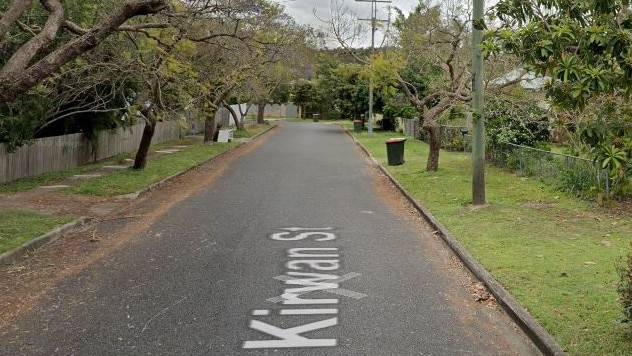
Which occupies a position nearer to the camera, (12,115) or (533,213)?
(533,213)

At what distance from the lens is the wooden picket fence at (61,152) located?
54.1 feet

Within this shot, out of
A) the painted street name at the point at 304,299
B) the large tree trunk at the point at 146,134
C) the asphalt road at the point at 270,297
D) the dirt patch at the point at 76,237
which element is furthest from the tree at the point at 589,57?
the large tree trunk at the point at 146,134

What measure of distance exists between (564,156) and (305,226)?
7143 millimetres

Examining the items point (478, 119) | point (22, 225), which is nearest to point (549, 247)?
point (478, 119)

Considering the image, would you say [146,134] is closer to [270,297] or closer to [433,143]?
[433,143]

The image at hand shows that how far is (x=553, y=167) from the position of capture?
15.2 m

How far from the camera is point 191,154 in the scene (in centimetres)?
2581

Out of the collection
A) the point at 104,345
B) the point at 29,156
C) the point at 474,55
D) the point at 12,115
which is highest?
the point at 474,55

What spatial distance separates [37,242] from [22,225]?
44.7 inches

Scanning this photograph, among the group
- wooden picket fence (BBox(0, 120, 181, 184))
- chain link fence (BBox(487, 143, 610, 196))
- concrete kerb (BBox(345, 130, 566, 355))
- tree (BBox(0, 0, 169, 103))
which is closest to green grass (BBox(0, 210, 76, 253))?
tree (BBox(0, 0, 169, 103))

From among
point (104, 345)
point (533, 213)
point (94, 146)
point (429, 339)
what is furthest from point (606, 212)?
point (94, 146)

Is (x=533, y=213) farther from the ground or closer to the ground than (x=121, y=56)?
closer to the ground

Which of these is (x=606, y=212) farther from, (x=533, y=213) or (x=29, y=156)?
(x=29, y=156)

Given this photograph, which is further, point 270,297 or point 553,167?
point 553,167
